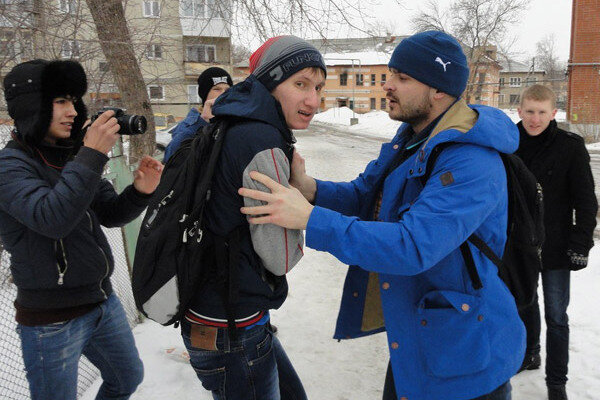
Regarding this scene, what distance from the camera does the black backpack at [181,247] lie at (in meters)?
1.52

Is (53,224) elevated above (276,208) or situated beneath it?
situated beneath

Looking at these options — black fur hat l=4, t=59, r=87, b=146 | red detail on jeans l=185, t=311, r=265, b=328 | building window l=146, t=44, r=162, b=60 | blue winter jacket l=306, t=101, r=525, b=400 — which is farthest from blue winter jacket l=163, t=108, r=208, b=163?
building window l=146, t=44, r=162, b=60

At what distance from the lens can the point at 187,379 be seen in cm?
330

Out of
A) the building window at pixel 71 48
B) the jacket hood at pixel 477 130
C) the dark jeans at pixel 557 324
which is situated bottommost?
the dark jeans at pixel 557 324

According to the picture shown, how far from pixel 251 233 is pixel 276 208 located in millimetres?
158

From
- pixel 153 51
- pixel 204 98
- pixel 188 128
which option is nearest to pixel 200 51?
pixel 153 51

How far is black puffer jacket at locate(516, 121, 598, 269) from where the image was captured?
305cm

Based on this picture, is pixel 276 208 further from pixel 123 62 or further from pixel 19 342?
pixel 123 62

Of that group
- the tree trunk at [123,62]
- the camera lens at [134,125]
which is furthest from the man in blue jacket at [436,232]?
the tree trunk at [123,62]

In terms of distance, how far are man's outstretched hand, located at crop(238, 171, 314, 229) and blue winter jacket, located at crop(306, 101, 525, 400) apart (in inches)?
1.9

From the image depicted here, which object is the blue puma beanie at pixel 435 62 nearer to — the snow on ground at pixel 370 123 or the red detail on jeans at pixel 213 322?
the red detail on jeans at pixel 213 322

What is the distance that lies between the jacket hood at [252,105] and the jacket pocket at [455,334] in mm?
870

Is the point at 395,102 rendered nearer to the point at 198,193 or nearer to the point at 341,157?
the point at 198,193

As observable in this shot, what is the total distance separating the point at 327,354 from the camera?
3.73m
